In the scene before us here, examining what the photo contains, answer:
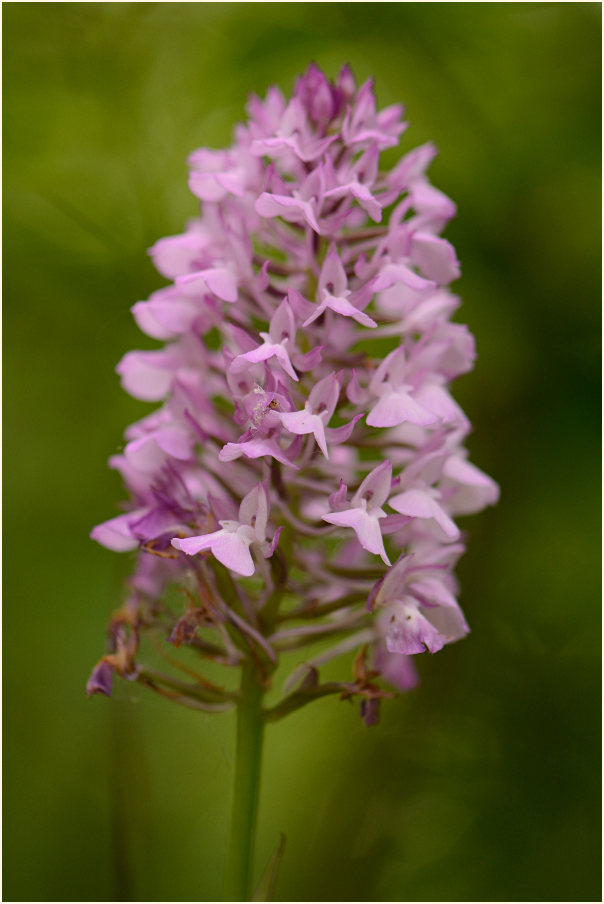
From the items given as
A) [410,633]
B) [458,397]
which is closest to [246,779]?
[410,633]

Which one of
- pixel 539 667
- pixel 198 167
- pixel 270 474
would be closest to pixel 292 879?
pixel 539 667

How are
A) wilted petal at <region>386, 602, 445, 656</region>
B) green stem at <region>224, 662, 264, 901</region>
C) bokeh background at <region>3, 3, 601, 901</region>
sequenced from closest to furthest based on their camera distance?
wilted petal at <region>386, 602, 445, 656</region>
green stem at <region>224, 662, 264, 901</region>
bokeh background at <region>3, 3, 601, 901</region>

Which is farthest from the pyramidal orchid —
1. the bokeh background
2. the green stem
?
the bokeh background

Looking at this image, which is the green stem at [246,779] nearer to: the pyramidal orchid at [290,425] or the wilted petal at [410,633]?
the pyramidal orchid at [290,425]

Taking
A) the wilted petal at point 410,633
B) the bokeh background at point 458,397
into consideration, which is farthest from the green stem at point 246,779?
the bokeh background at point 458,397

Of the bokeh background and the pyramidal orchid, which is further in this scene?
the bokeh background

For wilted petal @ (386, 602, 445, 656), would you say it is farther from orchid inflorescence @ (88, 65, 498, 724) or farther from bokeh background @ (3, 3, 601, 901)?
bokeh background @ (3, 3, 601, 901)

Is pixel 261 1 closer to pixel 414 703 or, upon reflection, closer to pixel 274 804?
pixel 414 703

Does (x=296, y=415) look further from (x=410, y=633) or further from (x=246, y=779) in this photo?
(x=246, y=779)
